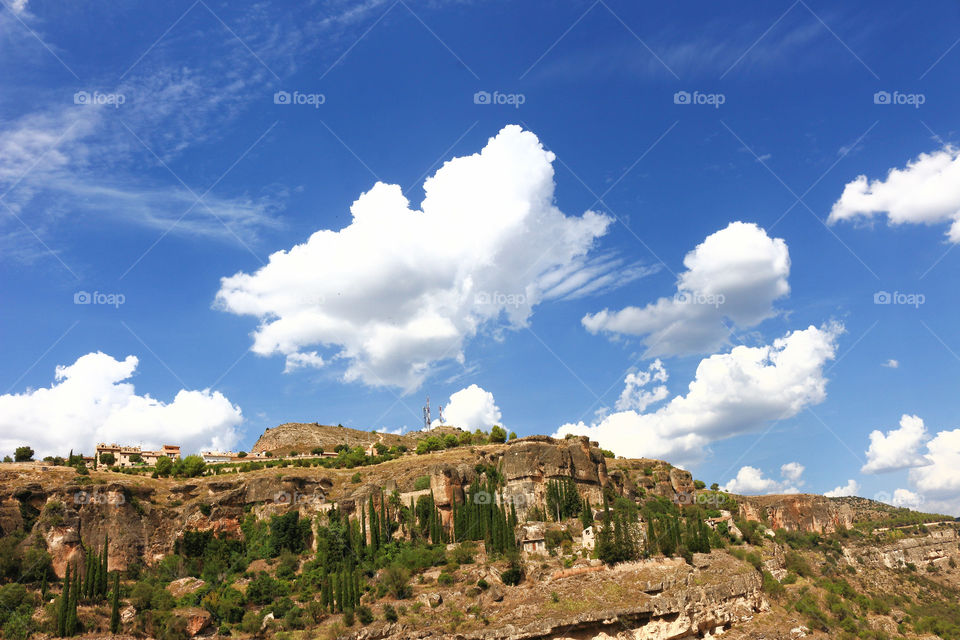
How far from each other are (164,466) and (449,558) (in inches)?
1539

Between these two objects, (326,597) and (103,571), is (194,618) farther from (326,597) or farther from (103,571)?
(326,597)

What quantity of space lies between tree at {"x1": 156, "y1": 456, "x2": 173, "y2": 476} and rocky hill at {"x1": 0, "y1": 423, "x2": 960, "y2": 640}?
261cm

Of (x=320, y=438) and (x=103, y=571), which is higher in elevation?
(x=320, y=438)

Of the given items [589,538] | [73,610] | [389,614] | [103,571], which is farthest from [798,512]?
[73,610]

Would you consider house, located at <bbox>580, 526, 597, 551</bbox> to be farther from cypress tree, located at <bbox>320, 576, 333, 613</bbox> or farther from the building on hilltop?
the building on hilltop

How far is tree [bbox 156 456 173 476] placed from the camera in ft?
251

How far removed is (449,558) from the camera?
54.9 m

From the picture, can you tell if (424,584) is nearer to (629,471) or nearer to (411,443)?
(629,471)

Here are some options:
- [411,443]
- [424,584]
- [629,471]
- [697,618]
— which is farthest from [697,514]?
[411,443]

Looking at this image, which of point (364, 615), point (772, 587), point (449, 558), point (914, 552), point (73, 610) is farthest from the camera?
point (914, 552)

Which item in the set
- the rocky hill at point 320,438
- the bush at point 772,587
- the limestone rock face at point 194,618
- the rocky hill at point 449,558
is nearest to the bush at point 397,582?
the rocky hill at point 449,558

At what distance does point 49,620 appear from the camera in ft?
155

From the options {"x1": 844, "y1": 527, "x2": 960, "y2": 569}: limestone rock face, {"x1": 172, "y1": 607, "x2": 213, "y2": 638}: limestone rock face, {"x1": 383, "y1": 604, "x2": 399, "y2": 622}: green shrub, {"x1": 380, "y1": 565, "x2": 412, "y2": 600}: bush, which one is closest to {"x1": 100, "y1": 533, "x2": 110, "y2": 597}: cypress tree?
{"x1": 172, "y1": 607, "x2": 213, "y2": 638}: limestone rock face

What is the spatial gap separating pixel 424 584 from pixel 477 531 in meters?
8.10
